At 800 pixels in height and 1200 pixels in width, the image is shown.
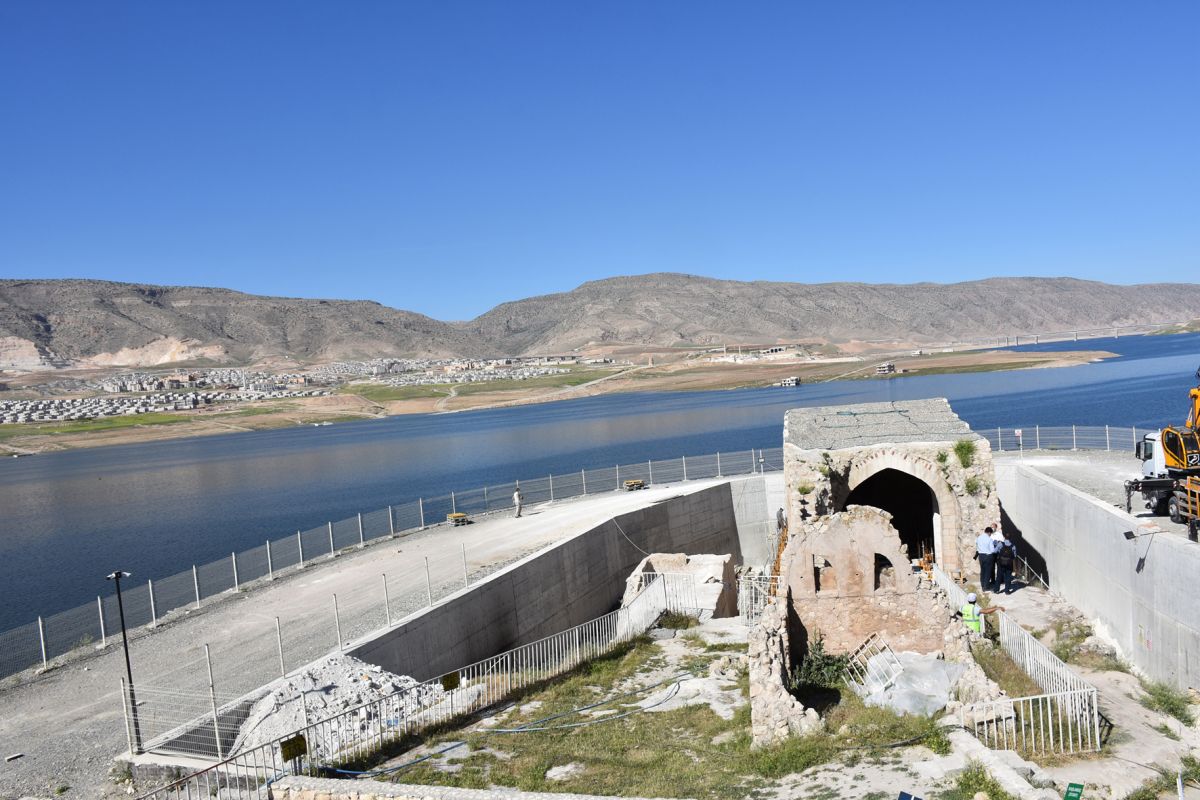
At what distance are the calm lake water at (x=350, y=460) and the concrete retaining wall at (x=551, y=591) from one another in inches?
760

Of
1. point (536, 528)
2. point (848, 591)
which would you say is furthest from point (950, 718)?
point (536, 528)

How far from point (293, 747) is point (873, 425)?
19.4 meters

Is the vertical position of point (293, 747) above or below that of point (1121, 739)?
above

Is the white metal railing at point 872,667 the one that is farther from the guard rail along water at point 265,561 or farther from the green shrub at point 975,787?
the guard rail along water at point 265,561

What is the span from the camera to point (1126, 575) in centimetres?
1639

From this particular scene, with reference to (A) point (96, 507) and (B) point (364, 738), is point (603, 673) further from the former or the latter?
(A) point (96, 507)

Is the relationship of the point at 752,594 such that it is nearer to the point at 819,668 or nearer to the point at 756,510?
the point at 819,668

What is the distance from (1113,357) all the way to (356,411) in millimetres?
126444

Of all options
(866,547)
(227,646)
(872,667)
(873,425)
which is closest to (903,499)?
(873,425)

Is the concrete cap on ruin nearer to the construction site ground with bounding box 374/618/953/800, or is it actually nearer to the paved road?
the paved road

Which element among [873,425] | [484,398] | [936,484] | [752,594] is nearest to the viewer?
[752,594]

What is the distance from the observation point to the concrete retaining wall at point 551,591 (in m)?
17.5

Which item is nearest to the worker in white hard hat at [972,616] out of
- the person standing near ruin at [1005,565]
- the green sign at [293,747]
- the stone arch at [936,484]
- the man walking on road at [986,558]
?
the man walking on road at [986,558]

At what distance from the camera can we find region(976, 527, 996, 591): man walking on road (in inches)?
826
